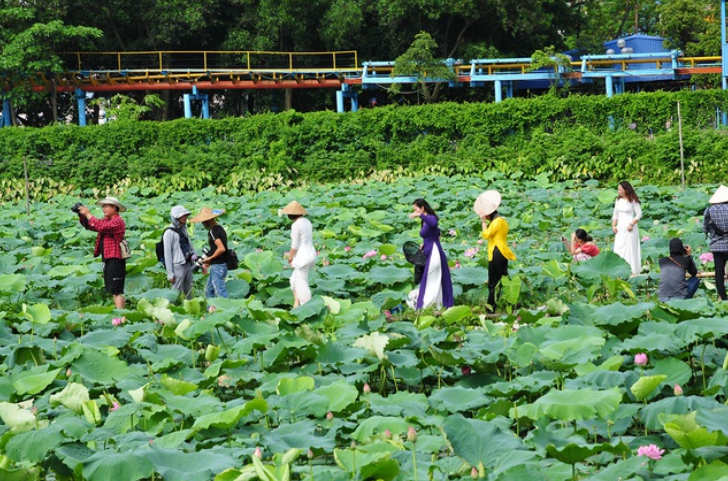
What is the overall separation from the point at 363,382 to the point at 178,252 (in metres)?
Result: 3.72

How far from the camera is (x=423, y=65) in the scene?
27.8 meters

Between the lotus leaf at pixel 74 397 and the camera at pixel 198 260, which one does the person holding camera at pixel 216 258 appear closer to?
the camera at pixel 198 260

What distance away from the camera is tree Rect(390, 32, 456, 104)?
2741 cm

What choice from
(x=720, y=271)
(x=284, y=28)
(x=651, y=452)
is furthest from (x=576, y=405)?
(x=284, y=28)

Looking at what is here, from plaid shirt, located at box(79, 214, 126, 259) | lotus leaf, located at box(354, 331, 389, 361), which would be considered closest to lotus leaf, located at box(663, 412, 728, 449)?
lotus leaf, located at box(354, 331, 389, 361)

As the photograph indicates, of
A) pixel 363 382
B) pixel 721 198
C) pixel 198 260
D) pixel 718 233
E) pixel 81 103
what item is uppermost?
pixel 81 103

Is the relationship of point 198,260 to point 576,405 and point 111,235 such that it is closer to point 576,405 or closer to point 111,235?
point 111,235

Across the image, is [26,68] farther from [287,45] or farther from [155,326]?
[155,326]

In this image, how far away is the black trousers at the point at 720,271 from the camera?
29.7 ft

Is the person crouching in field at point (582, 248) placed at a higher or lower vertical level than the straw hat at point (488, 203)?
lower

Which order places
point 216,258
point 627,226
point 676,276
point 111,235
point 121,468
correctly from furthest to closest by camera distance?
point 627,226 → point 111,235 → point 216,258 → point 676,276 → point 121,468

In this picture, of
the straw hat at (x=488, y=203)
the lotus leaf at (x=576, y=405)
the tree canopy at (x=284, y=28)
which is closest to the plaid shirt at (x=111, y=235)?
the straw hat at (x=488, y=203)

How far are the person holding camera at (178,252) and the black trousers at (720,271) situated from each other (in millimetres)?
4631

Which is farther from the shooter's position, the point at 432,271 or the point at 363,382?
the point at 432,271
